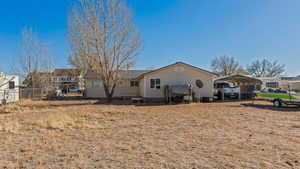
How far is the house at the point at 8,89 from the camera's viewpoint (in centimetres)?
1706

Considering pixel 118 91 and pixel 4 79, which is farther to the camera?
pixel 118 91

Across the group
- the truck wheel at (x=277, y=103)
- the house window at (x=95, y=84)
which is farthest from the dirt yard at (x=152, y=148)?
the house window at (x=95, y=84)

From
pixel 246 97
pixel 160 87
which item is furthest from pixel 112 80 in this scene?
pixel 246 97

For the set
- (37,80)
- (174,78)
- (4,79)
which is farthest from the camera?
(37,80)

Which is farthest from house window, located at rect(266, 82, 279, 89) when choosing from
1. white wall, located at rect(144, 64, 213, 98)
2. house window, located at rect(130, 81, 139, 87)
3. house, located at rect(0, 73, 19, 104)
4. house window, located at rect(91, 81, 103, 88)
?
house, located at rect(0, 73, 19, 104)

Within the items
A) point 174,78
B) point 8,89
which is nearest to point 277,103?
point 174,78

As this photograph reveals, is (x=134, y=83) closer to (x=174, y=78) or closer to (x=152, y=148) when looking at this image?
(x=174, y=78)

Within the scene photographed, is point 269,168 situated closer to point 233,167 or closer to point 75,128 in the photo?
point 233,167

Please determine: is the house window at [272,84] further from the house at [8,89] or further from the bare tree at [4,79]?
the bare tree at [4,79]

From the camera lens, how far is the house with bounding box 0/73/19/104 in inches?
672

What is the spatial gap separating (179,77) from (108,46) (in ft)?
25.6

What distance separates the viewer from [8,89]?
1819cm

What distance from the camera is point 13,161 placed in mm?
3523

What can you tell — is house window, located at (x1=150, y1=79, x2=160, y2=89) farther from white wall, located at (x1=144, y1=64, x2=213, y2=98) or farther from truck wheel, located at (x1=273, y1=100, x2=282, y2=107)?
truck wheel, located at (x1=273, y1=100, x2=282, y2=107)
